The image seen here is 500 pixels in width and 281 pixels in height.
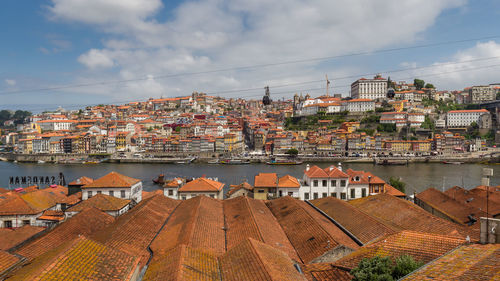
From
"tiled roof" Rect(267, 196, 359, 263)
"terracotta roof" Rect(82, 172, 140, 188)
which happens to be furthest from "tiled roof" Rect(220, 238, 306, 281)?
"terracotta roof" Rect(82, 172, 140, 188)

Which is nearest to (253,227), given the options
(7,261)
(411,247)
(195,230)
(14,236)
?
(195,230)

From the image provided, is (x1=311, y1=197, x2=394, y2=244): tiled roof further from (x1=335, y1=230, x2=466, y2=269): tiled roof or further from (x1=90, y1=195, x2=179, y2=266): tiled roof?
(x1=90, y1=195, x2=179, y2=266): tiled roof

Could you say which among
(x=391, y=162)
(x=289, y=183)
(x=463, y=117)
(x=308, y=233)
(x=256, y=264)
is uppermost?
(x=463, y=117)

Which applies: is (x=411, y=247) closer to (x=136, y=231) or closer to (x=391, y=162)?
(x=136, y=231)

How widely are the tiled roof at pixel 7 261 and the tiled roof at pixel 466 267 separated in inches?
244

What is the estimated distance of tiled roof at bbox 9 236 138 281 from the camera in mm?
4594

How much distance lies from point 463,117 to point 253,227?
78.4 metres

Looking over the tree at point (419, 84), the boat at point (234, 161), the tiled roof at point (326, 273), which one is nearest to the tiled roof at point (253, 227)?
the tiled roof at point (326, 273)

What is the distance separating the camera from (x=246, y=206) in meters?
11.8

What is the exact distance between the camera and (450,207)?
13.5 m

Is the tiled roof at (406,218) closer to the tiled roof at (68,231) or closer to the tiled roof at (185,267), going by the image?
the tiled roof at (185,267)

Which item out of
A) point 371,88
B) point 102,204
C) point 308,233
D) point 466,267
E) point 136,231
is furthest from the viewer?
point 371,88

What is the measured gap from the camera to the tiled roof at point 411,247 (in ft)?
18.8

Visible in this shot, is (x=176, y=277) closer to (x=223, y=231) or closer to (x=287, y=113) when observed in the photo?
(x=223, y=231)
